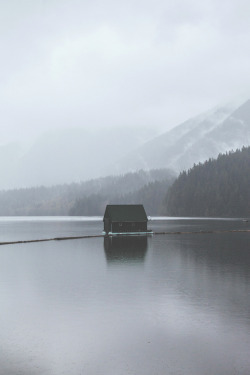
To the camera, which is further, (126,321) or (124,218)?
(124,218)

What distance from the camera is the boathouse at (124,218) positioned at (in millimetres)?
118688

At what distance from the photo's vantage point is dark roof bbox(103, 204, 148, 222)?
11850cm

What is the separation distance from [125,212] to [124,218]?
162 cm

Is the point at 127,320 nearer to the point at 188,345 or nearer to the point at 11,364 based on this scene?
the point at 188,345

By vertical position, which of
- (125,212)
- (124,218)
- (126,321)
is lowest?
(126,321)

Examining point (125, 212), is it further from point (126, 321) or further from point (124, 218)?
point (126, 321)

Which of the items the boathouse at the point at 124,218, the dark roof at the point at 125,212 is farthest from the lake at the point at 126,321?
the boathouse at the point at 124,218

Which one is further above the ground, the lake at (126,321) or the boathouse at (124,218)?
the boathouse at (124,218)

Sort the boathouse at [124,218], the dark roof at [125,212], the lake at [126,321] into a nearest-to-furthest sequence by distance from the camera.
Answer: the lake at [126,321]
the dark roof at [125,212]
the boathouse at [124,218]

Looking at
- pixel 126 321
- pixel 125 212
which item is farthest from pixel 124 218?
pixel 126 321

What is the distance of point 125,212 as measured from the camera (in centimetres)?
11981

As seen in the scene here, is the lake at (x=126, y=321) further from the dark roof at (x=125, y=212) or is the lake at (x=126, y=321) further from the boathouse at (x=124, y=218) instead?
the boathouse at (x=124, y=218)

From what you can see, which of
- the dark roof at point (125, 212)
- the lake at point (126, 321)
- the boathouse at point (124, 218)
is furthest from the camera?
Result: the boathouse at point (124, 218)

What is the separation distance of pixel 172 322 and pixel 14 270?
29.6m
